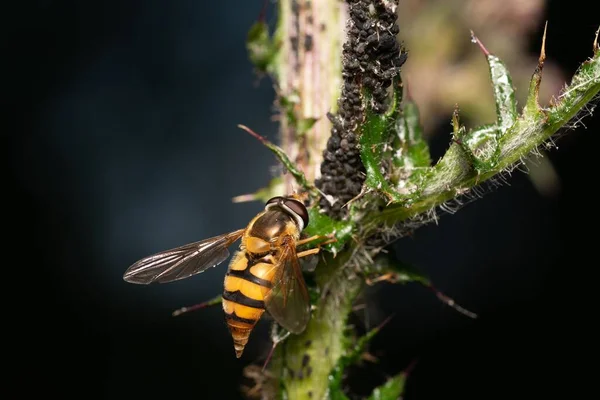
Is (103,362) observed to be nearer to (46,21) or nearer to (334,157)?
(46,21)

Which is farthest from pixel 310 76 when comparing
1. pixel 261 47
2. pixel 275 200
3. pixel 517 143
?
pixel 517 143

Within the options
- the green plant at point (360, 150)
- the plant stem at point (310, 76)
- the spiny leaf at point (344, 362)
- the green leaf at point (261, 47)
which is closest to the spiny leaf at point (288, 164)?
the green plant at point (360, 150)

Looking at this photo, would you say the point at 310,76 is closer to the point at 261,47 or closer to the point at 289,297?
the point at 261,47

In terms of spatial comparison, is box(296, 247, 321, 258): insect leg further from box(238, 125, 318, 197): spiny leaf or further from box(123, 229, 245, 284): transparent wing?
box(123, 229, 245, 284): transparent wing

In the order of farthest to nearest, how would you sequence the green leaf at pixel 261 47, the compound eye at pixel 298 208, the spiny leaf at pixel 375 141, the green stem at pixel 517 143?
the green leaf at pixel 261 47, the compound eye at pixel 298 208, the spiny leaf at pixel 375 141, the green stem at pixel 517 143

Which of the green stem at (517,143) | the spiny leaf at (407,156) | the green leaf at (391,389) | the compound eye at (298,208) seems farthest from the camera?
the green leaf at (391,389)

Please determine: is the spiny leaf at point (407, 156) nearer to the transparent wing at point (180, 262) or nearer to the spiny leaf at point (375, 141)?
the spiny leaf at point (375, 141)

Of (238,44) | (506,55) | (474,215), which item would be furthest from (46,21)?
(506,55)

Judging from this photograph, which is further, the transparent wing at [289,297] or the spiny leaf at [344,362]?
the spiny leaf at [344,362]
